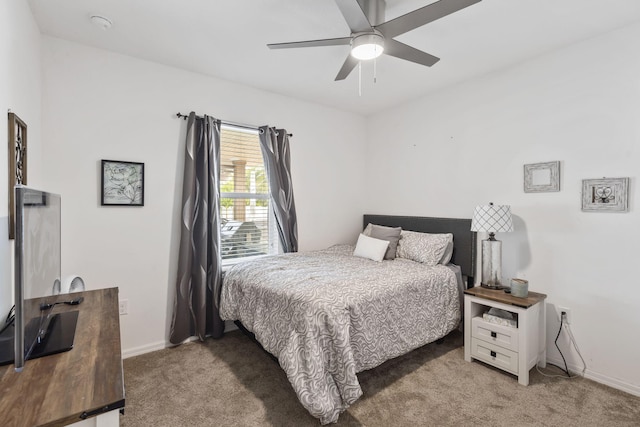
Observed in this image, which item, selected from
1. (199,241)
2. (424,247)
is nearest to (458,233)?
(424,247)

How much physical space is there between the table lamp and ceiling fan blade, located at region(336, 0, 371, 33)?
67.3 inches

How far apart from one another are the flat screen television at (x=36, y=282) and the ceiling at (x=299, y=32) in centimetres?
139

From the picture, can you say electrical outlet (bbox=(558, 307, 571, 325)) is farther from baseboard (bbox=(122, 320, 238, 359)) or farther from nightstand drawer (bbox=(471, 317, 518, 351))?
baseboard (bbox=(122, 320, 238, 359))

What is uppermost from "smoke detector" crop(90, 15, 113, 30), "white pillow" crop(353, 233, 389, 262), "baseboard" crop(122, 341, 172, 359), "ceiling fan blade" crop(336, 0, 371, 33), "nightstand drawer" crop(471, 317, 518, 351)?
"smoke detector" crop(90, 15, 113, 30)

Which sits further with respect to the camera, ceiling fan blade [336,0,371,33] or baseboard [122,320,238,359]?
baseboard [122,320,238,359]

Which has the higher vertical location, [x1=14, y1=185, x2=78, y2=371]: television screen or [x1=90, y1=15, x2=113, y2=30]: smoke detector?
[x1=90, y1=15, x2=113, y2=30]: smoke detector

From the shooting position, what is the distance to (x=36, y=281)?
1.12 m

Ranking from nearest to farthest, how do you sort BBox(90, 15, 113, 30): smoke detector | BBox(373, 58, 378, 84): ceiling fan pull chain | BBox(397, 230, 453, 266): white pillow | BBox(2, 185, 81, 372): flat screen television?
BBox(2, 185, 81, 372): flat screen television
BBox(90, 15, 113, 30): smoke detector
BBox(373, 58, 378, 84): ceiling fan pull chain
BBox(397, 230, 453, 266): white pillow

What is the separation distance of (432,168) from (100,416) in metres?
3.35

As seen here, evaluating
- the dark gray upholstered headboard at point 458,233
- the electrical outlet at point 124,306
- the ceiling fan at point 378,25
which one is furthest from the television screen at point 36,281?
the dark gray upholstered headboard at point 458,233

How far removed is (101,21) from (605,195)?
3720mm

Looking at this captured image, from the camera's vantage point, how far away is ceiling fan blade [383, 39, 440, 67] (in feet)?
6.18

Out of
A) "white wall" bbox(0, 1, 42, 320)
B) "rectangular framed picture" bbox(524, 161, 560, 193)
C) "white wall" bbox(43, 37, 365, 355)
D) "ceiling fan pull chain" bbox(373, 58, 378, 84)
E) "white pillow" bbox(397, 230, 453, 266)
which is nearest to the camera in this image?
"white wall" bbox(0, 1, 42, 320)

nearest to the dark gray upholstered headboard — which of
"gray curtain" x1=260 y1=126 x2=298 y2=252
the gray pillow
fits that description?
the gray pillow
